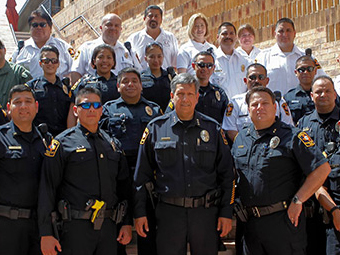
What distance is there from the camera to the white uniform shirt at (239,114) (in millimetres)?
4664

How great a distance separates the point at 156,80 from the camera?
5.10 meters

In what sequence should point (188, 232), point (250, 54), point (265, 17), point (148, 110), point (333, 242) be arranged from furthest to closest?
point (265, 17)
point (250, 54)
point (148, 110)
point (333, 242)
point (188, 232)

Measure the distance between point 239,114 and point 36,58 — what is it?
104 inches

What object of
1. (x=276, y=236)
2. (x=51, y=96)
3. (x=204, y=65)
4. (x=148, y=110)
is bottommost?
(x=276, y=236)

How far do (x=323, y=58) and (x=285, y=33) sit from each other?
87.2 inches

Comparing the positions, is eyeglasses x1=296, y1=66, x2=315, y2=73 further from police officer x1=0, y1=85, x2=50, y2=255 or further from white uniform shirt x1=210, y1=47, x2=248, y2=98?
police officer x1=0, y1=85, x2=50, y2=255

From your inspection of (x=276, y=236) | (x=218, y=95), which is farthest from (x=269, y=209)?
(x=218, y=95)

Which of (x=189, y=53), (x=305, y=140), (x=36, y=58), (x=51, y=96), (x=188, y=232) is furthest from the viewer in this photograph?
(x=189, y=53)

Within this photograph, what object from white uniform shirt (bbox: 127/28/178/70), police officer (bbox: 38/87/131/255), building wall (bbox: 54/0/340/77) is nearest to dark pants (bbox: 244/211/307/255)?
police officer (bbox: 38/87/131/255)

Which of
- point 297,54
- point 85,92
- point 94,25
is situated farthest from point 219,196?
point 94,25

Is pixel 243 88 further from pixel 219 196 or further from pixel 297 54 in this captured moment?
pixel 219 196

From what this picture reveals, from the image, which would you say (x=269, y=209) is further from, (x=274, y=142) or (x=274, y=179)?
(x=274, y=142)

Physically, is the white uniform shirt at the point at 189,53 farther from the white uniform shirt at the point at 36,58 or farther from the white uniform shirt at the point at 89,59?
the white uniform shirt at the point at 36,58

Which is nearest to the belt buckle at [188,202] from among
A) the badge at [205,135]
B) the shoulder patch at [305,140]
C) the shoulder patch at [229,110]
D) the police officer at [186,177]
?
the police officer at [186,177]
